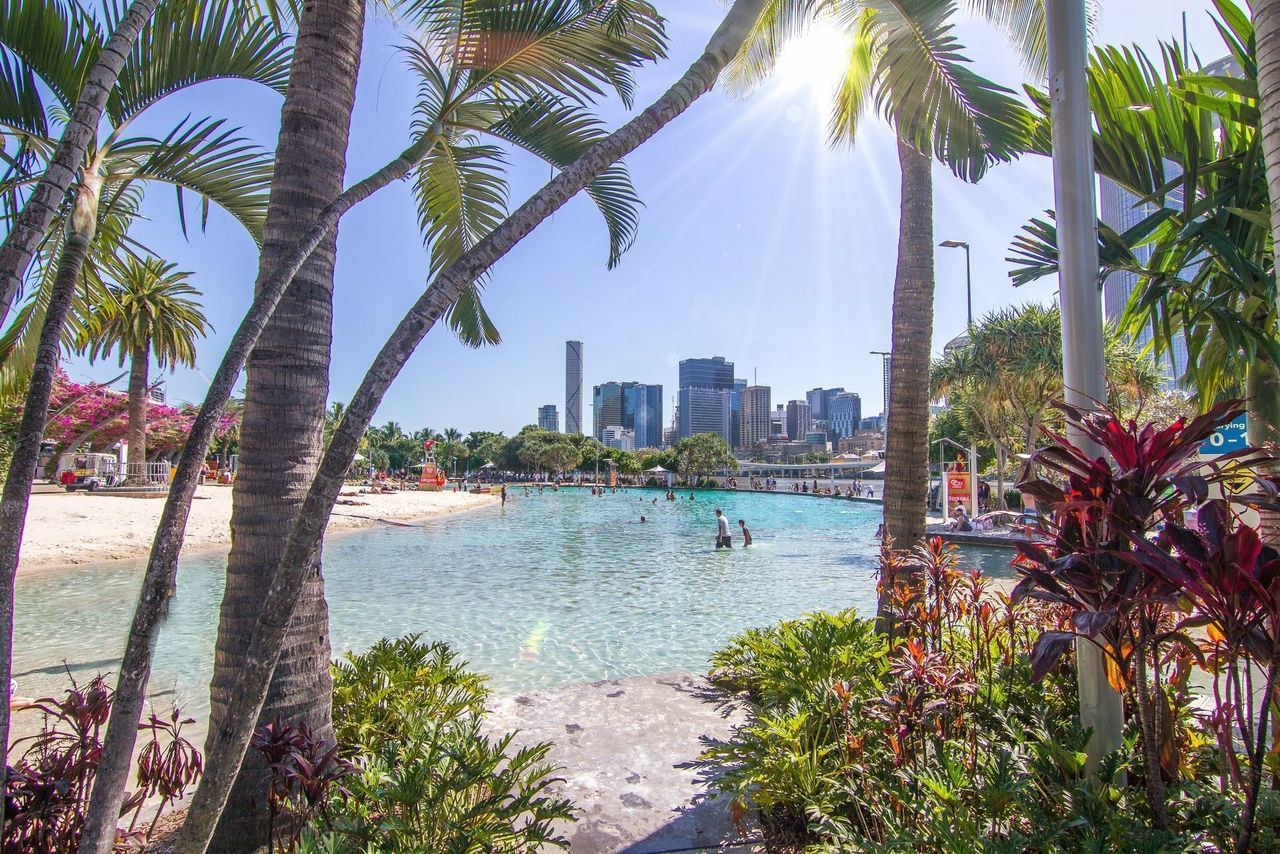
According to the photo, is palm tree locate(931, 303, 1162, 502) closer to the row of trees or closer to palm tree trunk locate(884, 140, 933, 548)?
palm tree trunk locate(884, 140, 933, 548)

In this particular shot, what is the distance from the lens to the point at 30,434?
2.13 metres

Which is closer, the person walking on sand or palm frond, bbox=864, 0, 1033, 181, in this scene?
palm frond, bbox=864, 0, 1033, 181

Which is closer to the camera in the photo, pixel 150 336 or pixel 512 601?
pixel 512 601

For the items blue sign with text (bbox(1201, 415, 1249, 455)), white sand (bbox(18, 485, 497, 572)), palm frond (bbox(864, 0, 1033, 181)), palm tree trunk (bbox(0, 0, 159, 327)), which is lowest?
white sand (bbox(18, 485, 497, 572))

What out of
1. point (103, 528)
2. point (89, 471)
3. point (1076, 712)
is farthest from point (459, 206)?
point (89, 471)

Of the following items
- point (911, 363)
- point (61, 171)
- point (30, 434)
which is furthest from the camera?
point (911, 363)

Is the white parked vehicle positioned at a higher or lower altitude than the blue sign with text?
lower

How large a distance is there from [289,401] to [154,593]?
1.06m

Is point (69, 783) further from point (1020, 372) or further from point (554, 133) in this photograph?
point (1020, 372)

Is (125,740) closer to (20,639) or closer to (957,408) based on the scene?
(20,639)

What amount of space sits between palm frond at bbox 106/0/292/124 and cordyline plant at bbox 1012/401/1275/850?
4260 mm

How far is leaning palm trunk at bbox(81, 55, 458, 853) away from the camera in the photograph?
201 cm

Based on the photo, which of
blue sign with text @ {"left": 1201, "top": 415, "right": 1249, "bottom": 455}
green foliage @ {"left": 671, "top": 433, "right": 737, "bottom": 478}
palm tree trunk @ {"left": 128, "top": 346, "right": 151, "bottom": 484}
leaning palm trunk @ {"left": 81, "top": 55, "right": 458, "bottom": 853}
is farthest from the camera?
green foliage @ {"left": 671, "top": 433, "right": 737, "bottom": 478}

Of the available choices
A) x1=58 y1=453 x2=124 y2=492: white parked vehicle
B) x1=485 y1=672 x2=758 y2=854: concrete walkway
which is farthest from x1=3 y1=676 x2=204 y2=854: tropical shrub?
x1=58 y1=453 x2=124 y2=492: white parked vehicle
